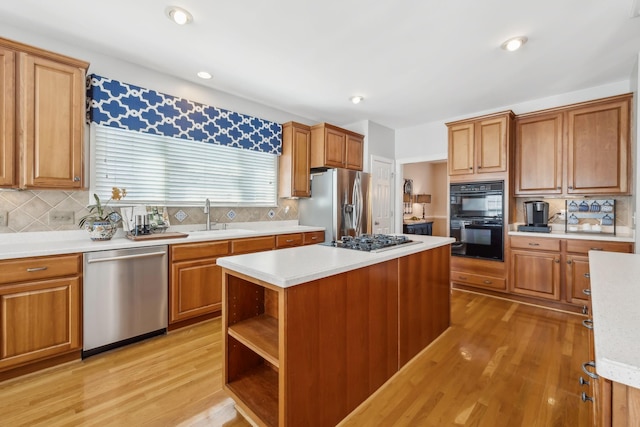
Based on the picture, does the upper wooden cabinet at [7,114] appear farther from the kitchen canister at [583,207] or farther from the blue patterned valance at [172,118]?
the kitchen canister at [583,207]

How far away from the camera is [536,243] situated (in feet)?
11.0

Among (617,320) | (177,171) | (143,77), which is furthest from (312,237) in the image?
(617,320)

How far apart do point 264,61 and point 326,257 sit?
215cm

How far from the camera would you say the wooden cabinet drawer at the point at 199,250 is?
260cm

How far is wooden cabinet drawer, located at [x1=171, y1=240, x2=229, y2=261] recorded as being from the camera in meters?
2.60

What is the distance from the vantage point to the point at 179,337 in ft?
8.43

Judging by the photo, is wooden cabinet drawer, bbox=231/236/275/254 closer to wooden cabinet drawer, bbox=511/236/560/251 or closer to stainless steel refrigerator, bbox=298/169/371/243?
stainless steel refrigerator, bbox=298/169/371/243

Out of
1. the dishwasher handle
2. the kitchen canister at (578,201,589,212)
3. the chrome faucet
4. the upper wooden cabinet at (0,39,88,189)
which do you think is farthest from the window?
the kitchen canister at (578,201,589,212)

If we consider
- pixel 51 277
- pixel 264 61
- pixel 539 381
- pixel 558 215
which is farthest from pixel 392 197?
pixel 51 277

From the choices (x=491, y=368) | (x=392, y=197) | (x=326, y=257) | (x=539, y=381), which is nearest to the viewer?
(x=326, y=257)

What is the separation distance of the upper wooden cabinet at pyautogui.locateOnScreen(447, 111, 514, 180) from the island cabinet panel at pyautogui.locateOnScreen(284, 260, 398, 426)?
2.61m

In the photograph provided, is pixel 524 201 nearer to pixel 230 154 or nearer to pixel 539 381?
pixel 539 381

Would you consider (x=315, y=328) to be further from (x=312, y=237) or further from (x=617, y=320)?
(x=312, y=237)

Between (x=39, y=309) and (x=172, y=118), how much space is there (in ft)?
6.62
